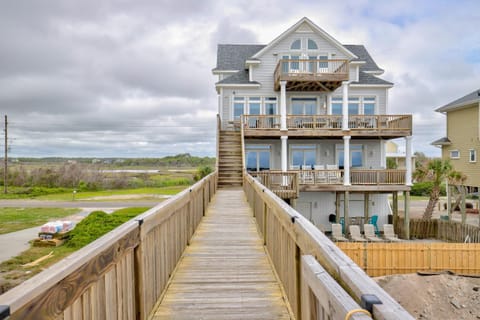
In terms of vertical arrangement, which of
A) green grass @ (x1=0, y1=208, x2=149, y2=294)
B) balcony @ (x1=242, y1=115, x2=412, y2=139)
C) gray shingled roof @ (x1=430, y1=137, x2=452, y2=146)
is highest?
balcony @ (x1=242, y1=115, x2=412, y2=139)

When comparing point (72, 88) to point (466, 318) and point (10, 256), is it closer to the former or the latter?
point (10, 256)

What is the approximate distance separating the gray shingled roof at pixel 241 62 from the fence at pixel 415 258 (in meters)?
11.7

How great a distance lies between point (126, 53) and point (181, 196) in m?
56.7

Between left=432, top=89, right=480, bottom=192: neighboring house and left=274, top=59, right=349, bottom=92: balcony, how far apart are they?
833 centimetres

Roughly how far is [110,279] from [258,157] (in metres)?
19.0

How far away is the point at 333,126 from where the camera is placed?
19219 millimetres

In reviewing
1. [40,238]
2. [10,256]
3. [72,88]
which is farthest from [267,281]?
[72,88]

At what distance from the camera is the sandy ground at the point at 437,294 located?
10.8m

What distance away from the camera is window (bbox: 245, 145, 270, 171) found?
69.3 feet

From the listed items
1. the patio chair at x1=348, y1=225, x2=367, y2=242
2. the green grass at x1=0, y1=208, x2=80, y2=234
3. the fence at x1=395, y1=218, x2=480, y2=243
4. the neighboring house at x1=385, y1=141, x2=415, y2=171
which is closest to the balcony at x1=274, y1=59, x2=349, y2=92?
the patio chair at x1=348, y1=225, x2=367, y2=242

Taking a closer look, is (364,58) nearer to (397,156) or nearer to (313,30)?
(313,30)

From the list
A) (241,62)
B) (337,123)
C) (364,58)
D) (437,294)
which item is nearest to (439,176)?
(337,123)

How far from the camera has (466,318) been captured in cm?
1048

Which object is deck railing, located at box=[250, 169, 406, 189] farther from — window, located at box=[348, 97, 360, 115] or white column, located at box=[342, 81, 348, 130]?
window, located at box=[348, 97, 360, 115]
